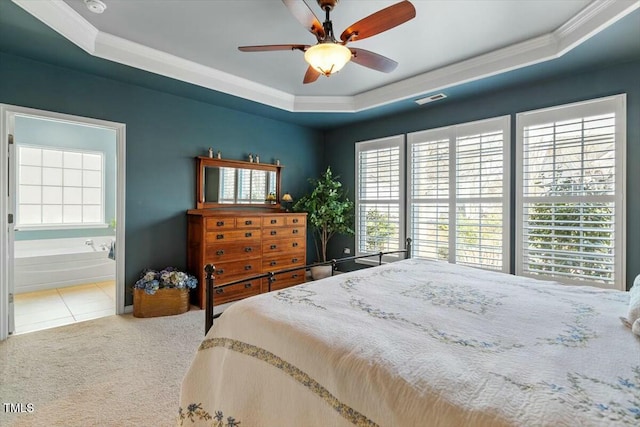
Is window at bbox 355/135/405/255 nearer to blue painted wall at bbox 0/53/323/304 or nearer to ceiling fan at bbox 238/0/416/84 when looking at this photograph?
blue painted wall at bbox 0/53/323/304

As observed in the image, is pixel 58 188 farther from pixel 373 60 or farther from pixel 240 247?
pixel 373 60

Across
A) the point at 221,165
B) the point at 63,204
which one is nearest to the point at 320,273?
the point at 221,165

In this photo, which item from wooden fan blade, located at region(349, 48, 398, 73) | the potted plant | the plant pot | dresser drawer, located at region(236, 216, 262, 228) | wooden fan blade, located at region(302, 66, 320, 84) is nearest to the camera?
wooden fan blade, located at region(349, 48, 398, 73)

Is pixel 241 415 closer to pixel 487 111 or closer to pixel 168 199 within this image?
pixel 168 199

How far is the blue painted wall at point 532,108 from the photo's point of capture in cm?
288

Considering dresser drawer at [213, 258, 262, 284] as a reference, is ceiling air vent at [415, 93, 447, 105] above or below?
above

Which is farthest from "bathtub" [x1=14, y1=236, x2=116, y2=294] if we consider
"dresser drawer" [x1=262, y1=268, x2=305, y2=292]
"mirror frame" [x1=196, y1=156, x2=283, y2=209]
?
"dresser drawer" [x1=262, y1=268, x2=305, y2=292]

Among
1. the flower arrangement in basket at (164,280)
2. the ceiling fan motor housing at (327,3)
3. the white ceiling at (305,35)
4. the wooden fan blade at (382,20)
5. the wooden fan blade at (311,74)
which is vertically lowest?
the flower arrangement in basket at (164,280)

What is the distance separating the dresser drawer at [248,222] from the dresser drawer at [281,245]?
0.29 m

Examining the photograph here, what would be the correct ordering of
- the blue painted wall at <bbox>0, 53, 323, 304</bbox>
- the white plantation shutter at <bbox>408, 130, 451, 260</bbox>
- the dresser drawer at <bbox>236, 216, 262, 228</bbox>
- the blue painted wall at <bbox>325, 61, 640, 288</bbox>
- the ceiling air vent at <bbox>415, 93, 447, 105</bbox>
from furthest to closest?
the white plantation shutter at <bbox>408, 130, 451, 260</bbox>, the dresser drawer at <bbox>236, 216, 262, 228</bbox>, the ceiling air vent at <bbox>415, 93, 447, 105</bbox>, the blue painted wall at <bbox>0, 53, 323, 304</bbox>, the blue painted wall at <bbox>325, 61, 640, 288</bbox>

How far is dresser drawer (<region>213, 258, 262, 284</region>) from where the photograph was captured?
3863 mm

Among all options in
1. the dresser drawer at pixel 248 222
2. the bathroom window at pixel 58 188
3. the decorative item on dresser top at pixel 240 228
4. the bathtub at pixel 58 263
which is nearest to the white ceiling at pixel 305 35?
the decorative item on dresser top at pixel 240 228

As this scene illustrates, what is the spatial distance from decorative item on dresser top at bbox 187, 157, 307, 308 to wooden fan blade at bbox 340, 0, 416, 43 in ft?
8.61

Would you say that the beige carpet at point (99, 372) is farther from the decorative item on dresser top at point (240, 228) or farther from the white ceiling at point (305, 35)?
the white ceiling at point (305, 35)
